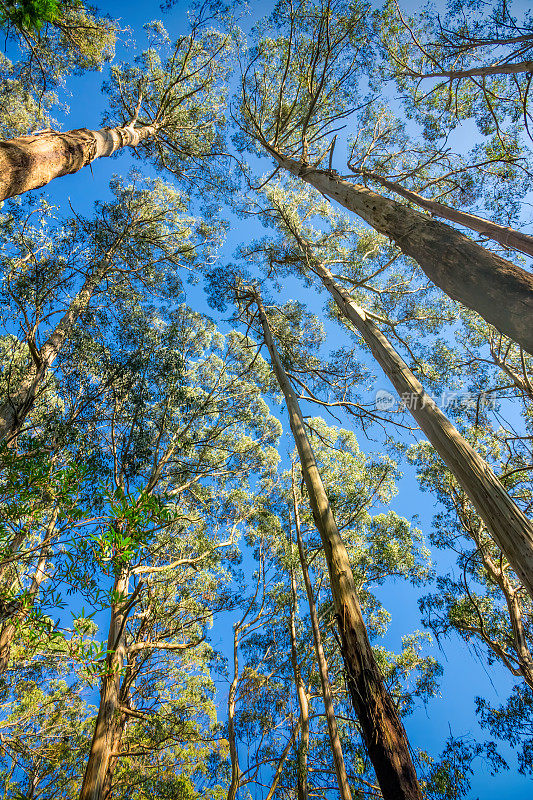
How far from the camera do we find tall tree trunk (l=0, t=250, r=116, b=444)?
11.8 ft

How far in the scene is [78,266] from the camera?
5.73 m

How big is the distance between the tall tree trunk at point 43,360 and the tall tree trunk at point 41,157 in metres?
1.56

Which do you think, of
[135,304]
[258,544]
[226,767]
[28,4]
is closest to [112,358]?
[135,304]

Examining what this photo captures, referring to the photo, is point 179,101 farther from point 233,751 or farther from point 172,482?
point 233,751

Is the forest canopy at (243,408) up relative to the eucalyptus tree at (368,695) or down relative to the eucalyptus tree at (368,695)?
up

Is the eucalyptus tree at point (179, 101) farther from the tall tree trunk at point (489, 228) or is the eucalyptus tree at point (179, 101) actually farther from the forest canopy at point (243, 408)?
the tall tree trunk at point (489, 228)

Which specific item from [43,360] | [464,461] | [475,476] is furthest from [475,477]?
[43,360]

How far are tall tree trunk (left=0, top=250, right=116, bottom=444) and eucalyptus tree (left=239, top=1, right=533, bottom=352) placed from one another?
354 centimetres

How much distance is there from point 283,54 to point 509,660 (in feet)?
41.4

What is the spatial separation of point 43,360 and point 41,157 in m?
2.26

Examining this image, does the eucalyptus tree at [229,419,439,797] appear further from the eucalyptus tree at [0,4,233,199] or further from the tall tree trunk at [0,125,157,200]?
the eucalyptus tree at [0,4,233,199]

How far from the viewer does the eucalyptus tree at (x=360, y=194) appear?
71.2 inches

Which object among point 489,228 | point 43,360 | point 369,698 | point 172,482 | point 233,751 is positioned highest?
point 172,482

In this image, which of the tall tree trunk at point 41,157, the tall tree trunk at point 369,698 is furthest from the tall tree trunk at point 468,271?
the tall tree trunk at point 41,157
